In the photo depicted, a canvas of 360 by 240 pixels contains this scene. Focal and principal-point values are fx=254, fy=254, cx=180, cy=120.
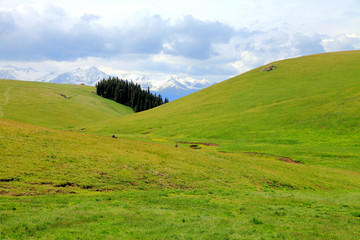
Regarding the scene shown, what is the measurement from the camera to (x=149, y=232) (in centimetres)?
1405

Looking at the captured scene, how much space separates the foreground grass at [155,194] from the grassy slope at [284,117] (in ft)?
57.1

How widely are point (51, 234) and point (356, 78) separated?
5030 inches

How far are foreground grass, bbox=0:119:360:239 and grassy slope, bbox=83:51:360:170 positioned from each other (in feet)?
Result: 57.1

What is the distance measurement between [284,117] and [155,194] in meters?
70.9

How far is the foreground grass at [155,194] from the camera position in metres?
14.6

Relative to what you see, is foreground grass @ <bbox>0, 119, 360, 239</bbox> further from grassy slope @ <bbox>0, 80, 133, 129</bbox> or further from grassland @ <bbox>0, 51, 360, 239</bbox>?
grassy slope @ <bbox>0, 80, 133, 129</bbox>

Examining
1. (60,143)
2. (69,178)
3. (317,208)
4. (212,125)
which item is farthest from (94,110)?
(317,208)

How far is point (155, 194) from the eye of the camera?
77.9 feet

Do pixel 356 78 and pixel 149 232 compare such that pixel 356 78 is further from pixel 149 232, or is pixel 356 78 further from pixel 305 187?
pixel 149 232

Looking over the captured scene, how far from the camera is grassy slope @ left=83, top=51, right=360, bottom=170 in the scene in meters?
59.3

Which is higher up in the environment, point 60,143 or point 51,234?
point 60,143

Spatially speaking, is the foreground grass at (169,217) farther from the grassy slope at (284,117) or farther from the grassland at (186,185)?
the grassy slope at (284,117)

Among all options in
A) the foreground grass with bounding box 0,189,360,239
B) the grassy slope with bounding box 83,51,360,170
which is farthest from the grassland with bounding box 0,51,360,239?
the grassy slope with bounding box 83,51,360,170

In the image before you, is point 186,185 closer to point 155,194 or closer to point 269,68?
point 155,194
